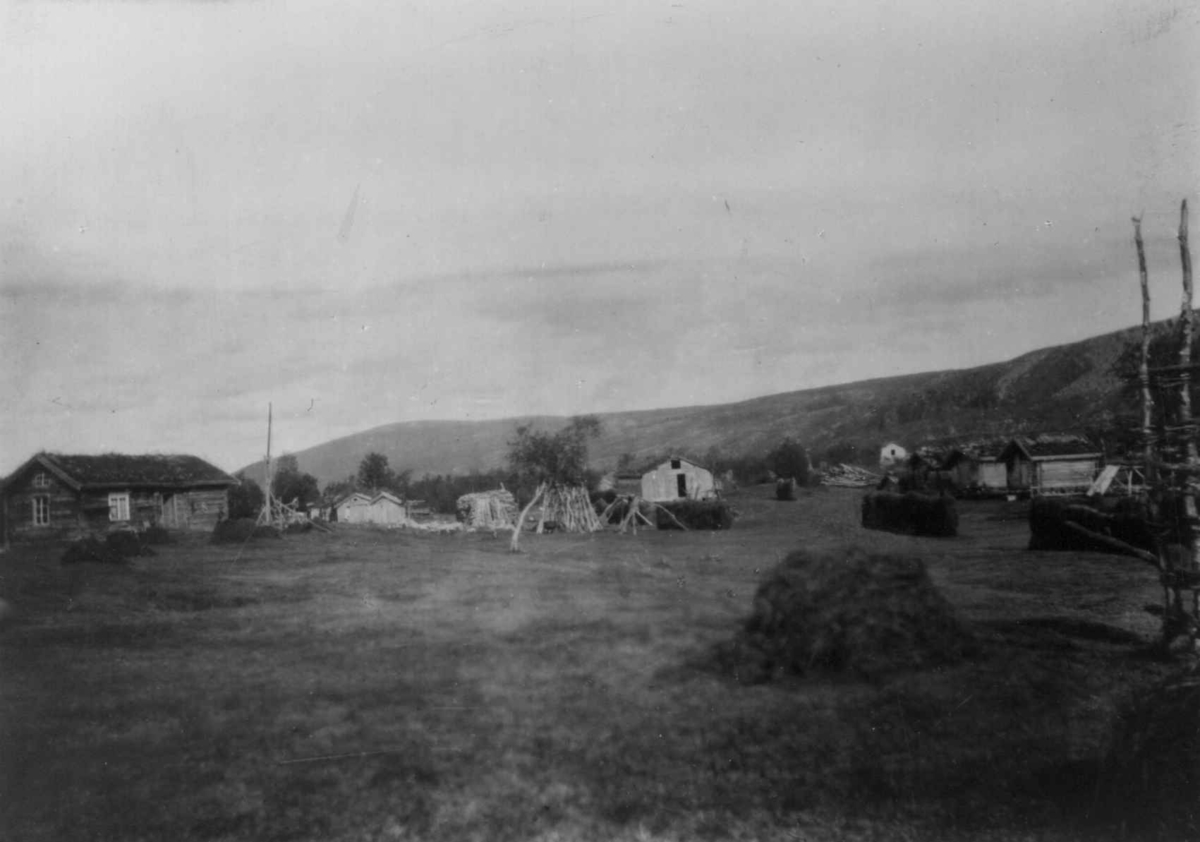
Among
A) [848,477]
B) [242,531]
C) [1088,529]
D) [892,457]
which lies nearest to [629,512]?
[848,477]

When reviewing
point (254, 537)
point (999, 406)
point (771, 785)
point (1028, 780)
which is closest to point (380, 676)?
point (254, 537)

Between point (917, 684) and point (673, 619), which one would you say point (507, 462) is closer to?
point (673, 619)

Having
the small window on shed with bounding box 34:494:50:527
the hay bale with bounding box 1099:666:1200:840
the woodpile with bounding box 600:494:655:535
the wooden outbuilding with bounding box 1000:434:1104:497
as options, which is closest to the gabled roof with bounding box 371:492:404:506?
the woodpile with bounding box 600:494:655:535

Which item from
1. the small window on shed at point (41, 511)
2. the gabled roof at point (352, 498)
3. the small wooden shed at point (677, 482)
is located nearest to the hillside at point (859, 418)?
the gabled roof at point (352, 498)

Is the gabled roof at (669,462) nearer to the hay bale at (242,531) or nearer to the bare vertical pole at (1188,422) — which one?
the hay bale at (242,531)

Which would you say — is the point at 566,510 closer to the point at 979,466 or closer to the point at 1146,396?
the point at 979,466
